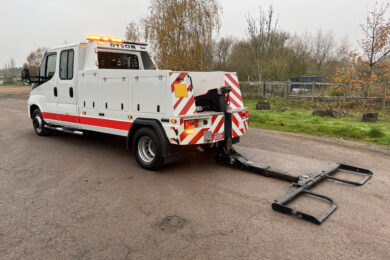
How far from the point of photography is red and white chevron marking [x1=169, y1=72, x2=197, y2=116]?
4883 mm

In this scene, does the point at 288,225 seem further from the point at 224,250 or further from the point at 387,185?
the point at 387,185

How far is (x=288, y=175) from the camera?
4.92m

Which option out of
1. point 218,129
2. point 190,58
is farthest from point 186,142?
point 190,58

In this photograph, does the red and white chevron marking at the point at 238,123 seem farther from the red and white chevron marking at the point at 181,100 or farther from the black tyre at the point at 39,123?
the black tyre at the point at 39,123

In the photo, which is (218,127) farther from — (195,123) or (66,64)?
(66,64)

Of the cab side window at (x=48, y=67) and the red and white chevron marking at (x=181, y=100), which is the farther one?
the cab side window at (x=48, y=67)

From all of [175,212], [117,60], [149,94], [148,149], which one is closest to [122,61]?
[117,60]

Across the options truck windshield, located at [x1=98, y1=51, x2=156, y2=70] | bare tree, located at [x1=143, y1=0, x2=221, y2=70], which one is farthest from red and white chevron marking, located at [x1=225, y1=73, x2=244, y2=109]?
bare tree, located at [x1=143, y1=0, x2=221, y2=70]

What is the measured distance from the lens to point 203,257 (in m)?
2.84

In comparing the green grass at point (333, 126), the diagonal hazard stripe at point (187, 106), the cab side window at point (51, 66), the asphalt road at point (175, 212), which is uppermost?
the cab side window at point (51, 66)

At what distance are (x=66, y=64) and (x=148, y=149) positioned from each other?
3.49 meters

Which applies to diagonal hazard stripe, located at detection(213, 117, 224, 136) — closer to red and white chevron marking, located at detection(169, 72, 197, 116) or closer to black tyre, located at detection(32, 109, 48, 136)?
red and white chevron marking, located at detection(169, 72, 197, 116)

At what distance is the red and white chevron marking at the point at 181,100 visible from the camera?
488 centimetres

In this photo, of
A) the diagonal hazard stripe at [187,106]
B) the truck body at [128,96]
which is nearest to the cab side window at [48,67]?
the truck body at [128,96]
